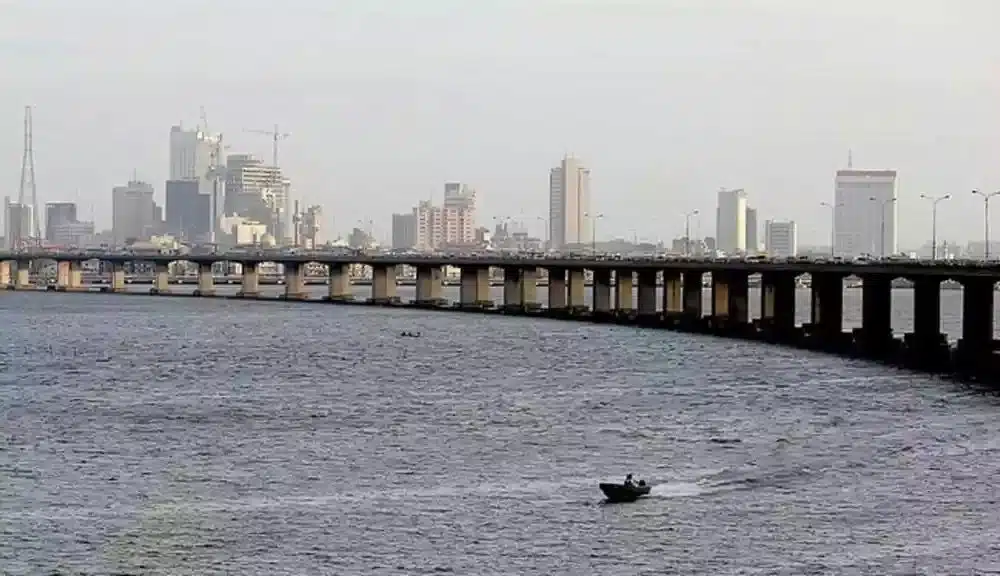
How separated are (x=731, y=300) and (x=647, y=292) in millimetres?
17802

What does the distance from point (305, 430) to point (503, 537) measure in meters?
29.3

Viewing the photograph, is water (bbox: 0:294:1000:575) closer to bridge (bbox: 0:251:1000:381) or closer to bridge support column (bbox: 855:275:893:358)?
bridge (bbox: 0:251:1000:381)

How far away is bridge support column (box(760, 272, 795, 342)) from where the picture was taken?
536ft

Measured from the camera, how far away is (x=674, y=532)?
5947 cm

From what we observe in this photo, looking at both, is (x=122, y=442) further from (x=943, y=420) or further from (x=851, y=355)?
(x=851, y=355)

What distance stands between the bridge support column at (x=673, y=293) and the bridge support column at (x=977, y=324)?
6408 cm

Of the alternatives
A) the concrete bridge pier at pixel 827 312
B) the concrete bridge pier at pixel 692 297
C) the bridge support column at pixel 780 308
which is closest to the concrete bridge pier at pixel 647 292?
the concrete bridge pier at pixel 692 297

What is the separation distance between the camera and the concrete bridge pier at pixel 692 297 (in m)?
183

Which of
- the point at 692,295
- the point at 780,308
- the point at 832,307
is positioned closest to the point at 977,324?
the point at 832,307

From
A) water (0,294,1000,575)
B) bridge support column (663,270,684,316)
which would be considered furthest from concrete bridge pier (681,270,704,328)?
water (0,294,1000,575)

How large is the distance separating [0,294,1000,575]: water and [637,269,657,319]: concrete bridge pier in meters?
62.8

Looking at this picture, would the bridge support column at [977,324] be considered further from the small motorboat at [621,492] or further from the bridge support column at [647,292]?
the small motorboat at [621,492]

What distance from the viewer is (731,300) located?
17925 cm

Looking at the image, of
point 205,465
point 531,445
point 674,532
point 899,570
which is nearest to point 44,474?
point 205,465
